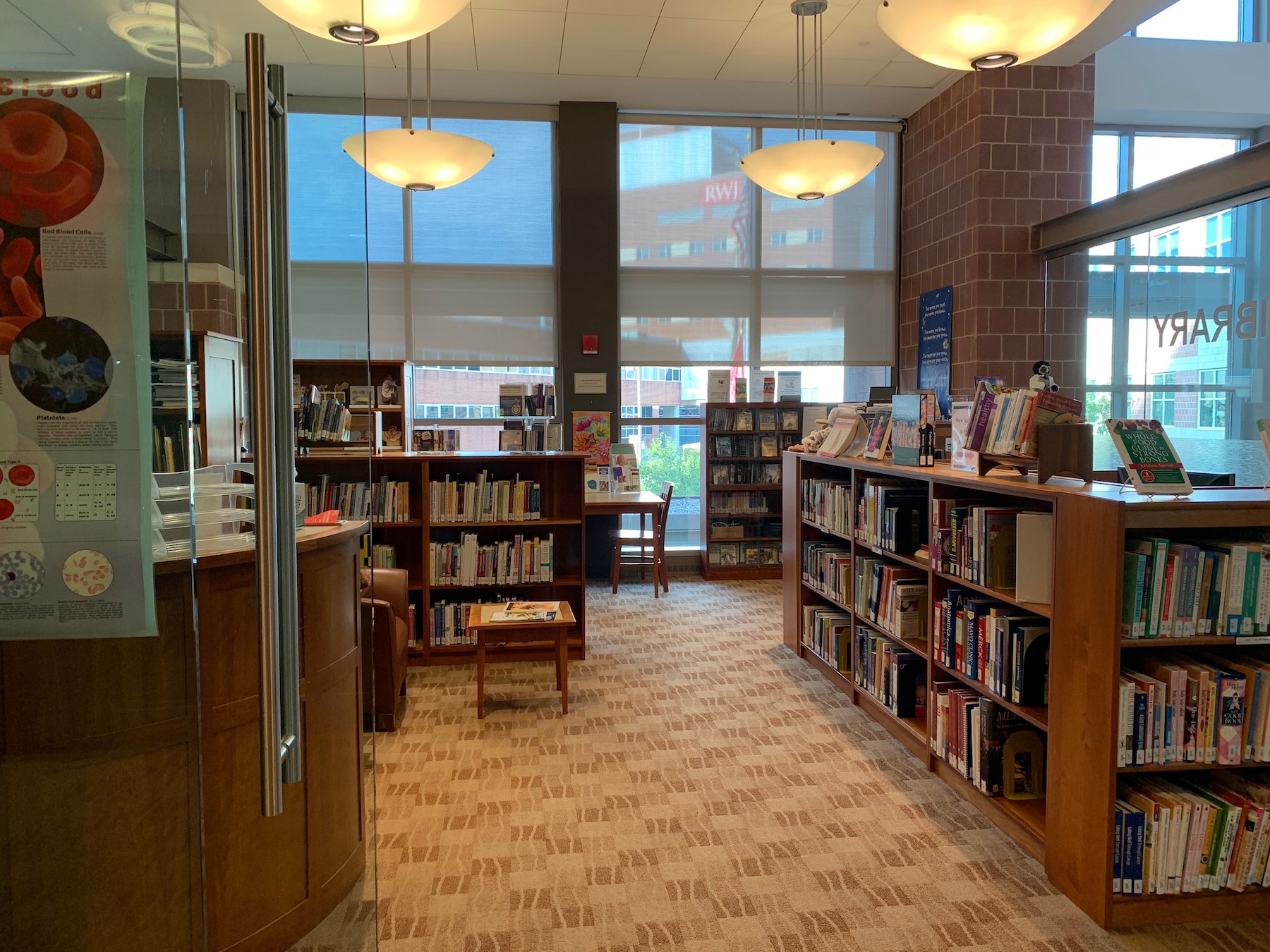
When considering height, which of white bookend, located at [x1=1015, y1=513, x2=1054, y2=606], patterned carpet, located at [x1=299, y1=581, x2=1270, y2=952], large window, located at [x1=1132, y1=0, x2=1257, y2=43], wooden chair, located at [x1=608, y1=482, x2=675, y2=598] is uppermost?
large window, located at [x1=1132, y1=0, x2=1257, y2=43]

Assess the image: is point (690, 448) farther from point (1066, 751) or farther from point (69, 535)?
point (69, 535)

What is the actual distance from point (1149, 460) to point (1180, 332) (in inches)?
170

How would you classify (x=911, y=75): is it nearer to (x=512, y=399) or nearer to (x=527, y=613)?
(x=512, y=399)

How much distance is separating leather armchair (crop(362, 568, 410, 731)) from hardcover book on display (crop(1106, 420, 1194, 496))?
9.60ft

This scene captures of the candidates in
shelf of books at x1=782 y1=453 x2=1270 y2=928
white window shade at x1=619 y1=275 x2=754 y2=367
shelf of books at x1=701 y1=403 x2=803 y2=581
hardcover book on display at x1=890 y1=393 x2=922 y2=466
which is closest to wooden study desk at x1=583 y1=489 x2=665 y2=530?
shelf of books at x1=701 y1=403 x2=803 y2=581

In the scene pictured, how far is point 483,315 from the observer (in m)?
8.51

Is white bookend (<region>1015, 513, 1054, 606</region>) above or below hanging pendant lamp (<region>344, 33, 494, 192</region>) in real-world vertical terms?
below

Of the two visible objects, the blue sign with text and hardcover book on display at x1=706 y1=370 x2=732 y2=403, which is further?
hardcover book on display at x1=706 y1=370 x2=732 y2=403

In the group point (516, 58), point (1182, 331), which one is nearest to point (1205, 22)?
point (1182, 331)

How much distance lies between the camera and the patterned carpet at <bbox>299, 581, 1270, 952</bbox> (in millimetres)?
2586

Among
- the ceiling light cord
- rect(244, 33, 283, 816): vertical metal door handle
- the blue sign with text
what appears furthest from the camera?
the blue sign with text

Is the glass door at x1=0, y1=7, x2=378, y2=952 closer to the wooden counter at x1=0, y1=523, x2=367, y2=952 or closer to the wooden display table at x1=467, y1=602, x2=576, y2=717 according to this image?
the wooden counter at x1=0, y1=523, x2=367, y2=952

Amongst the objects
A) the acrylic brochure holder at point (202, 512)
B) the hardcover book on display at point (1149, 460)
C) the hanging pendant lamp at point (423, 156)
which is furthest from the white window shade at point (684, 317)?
the acrylic brochure holder at point (202, 512)

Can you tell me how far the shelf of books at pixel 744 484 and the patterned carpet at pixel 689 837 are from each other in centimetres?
355
